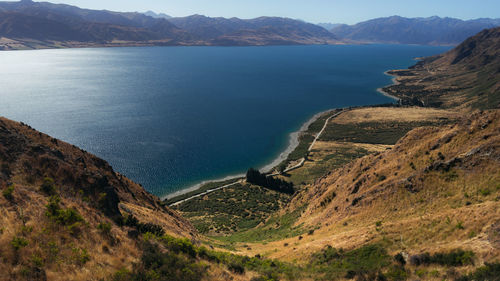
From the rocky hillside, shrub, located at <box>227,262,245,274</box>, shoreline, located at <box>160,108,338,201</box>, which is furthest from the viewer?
shoreline, located at <box>160,108,338,201</box>

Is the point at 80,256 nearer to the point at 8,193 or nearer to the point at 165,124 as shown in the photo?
the point at 8,193

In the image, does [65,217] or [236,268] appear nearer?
[65,217]

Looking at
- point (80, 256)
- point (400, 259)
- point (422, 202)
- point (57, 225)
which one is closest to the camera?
point (80, 256)

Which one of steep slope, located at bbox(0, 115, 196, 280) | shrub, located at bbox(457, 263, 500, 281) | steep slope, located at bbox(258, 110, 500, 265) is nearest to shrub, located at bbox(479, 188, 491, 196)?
steep slope, located at bbox(258, 110, 500, 265)

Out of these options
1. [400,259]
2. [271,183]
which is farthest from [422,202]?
[271,183]

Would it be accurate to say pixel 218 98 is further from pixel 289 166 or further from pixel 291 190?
pixel 291 190

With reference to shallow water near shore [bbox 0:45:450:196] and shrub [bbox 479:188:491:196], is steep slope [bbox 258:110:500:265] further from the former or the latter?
shallow water near shore [bbox 0:45:450:196]

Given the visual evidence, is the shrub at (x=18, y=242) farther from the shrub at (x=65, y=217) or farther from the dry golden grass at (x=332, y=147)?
the dry golden grass at (x=332, y=147)

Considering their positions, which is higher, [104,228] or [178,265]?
[104,228]
